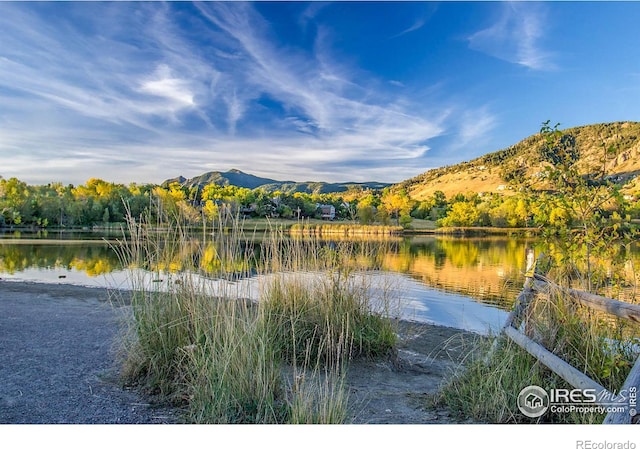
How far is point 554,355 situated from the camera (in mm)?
3258

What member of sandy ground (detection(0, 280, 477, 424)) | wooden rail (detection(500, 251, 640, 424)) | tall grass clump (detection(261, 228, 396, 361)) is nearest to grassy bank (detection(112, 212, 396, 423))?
tall grass clump (detection(261, 228, 396, 361))

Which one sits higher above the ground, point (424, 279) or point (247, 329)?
point (247, 329)

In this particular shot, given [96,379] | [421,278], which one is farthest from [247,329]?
[421,278]

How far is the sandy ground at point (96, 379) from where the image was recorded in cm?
323

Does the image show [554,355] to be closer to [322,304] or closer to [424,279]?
[322,304]

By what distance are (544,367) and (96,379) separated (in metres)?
3.96

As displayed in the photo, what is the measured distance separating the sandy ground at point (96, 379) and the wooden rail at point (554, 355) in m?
0.66

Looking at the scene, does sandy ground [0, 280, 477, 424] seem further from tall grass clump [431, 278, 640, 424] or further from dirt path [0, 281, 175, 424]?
tall grass clump [431, 278, 640, 424]

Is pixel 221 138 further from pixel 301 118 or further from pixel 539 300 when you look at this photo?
pixel 539 300

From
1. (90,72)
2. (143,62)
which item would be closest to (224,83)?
(143,62)

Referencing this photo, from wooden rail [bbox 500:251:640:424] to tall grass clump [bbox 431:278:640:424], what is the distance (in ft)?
0.34

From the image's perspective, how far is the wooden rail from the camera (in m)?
2.51

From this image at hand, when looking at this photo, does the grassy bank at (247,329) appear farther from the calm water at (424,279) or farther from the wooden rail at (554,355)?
the wooden rail at (554,355)

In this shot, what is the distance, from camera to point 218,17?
572cm
